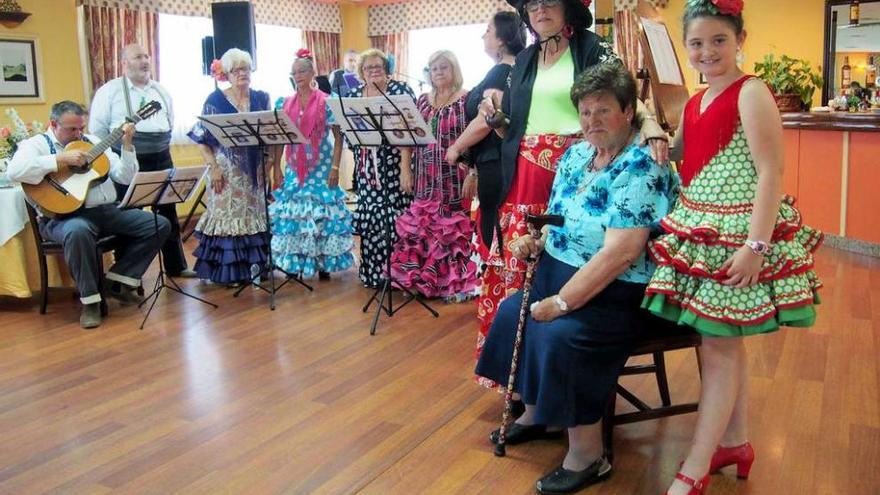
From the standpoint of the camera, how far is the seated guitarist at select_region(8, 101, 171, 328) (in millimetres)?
4238

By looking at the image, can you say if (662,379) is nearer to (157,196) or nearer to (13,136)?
(157,196)

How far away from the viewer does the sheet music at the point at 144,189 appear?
13.9 feet

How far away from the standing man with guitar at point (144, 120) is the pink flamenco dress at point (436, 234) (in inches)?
68.1

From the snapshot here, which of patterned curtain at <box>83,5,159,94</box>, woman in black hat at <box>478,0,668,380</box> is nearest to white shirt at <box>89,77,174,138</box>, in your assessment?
patterned curtain at <box>83,5,159,94</box>

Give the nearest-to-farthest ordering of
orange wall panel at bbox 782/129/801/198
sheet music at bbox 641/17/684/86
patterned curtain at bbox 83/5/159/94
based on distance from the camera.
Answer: sheet music at bbox 641/17/684/86 → orange wall panel at bbox 782/129/801/198 → patterned curtain at bbox 83/5/159/94

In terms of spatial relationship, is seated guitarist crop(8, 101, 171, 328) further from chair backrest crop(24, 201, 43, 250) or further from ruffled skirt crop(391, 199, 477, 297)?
ruffled skirt crop(391, 199, 477, 297)

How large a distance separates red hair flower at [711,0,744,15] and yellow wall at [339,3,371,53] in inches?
342

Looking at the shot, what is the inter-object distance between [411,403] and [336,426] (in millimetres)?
341

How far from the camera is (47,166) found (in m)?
4.23

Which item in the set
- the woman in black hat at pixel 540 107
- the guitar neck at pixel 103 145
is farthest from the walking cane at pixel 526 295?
the guitar neck at pixel 103 145

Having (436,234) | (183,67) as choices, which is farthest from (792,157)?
(183,67)

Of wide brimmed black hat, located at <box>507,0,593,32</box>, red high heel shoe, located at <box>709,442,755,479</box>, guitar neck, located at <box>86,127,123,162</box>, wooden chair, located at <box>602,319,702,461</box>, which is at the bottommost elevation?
red high heel shoe, located at <box>709,442,755,479</box>

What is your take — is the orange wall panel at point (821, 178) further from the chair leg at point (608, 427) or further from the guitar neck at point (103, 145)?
the guitar neck at point (103, 145)

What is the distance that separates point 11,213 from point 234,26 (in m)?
2.80
